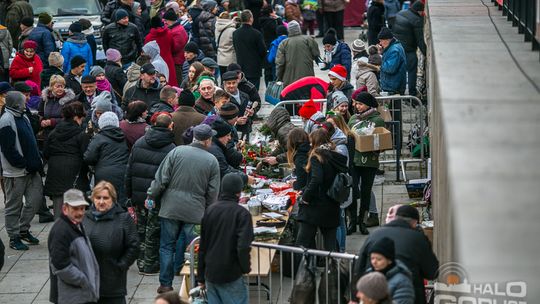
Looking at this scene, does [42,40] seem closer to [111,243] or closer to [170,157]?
[170,157]

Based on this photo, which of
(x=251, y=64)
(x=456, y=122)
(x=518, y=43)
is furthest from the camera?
(x=251, y=64)

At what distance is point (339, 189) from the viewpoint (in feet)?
41.2

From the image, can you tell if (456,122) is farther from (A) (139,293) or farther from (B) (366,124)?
(B) (366,124)

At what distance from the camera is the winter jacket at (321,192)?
12586 millimetres

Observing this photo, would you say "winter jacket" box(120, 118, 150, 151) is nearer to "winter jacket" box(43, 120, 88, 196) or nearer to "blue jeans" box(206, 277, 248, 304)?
"winter jacket" box(43, 120, 88, 196)

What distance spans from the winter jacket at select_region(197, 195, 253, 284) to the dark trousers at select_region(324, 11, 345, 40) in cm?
2122

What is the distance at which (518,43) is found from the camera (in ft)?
32.2

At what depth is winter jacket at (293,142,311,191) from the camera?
1315cm

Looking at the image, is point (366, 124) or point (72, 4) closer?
point (366, 124)

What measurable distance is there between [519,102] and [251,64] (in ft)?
53.6

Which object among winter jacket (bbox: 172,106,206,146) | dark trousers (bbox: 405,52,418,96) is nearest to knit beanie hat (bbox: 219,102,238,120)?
winter jacket (bbox: 172,106,206,146)

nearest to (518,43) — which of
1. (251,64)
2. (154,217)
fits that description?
(154,217)

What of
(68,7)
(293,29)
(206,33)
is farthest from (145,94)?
(68,7)

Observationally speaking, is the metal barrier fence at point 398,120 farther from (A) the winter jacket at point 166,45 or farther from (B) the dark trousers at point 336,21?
(B) the dark trousers at point 336,21
